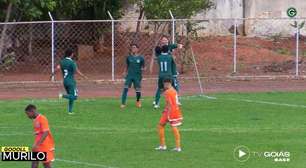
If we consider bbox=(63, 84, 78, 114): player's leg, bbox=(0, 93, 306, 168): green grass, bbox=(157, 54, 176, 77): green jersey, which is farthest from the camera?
bbox=(157, 54, 176, 77): green jersey

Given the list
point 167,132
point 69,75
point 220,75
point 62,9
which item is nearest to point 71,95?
point 69,75

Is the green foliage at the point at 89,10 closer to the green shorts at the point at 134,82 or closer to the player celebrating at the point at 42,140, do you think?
the green shorts at the point at 134,82

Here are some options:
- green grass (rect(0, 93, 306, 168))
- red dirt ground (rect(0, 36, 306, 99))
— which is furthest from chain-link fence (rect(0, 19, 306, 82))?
green grass (rect(0, 93, 306, 168))

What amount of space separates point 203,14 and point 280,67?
6.39m

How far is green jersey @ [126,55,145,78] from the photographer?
25188 millimetres

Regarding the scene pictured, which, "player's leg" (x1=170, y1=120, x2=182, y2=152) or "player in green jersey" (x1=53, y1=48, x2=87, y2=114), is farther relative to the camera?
"player in green jersey" (x1=53, y1=48, x2=87, y2=114)

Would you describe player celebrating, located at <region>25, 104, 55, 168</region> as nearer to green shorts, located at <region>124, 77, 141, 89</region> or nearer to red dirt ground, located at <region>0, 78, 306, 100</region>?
green shorts, located at <region>124, 77, 141, 89</region>

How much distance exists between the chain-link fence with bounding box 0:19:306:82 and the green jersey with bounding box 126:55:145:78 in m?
9.02

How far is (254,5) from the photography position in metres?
43.8

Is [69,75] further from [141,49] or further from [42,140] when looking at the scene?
[141,49]

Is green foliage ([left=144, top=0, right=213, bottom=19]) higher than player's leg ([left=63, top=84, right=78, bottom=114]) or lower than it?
higher

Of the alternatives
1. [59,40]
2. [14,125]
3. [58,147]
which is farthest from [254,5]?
[58,147]

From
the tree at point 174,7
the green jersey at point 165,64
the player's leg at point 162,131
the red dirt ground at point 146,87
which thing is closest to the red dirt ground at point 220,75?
the red dirt ground at point 146,87

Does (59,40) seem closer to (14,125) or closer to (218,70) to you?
(218,70)
